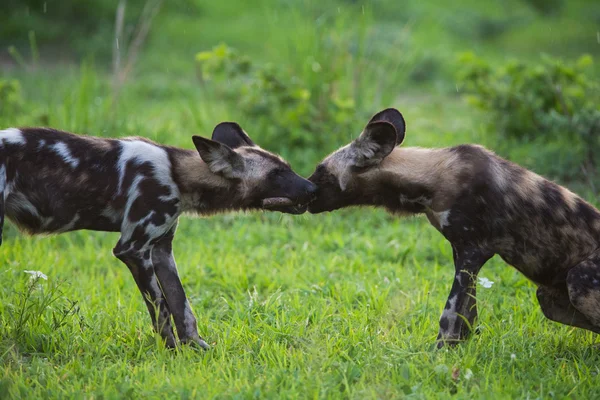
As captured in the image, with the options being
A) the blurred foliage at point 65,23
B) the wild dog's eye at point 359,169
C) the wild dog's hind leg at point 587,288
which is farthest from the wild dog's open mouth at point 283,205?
the blurred foliage at point 65,23

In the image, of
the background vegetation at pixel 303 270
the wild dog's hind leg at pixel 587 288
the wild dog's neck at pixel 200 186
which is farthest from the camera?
the wild dog's neck at pixel 200 186

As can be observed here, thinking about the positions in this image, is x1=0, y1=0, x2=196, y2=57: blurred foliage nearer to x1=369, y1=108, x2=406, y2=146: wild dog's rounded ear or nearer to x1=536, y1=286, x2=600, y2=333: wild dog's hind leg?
x1=369, y1=108, x2=406, y2=146: wild dog's rounded ear

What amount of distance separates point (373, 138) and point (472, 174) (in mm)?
565

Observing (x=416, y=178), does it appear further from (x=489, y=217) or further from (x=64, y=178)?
(x=64, y=178)

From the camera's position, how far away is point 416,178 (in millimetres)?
4000

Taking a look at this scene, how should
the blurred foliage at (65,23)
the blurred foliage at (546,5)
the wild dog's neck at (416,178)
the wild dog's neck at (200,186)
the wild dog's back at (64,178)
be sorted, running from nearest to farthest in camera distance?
the wild dog's back at (64,178) < the wild dog's neck at (416,178) < the wild dog's neck at (200,186) < the blurred foliage at (65,23) < the blurred foliage at (546,5)

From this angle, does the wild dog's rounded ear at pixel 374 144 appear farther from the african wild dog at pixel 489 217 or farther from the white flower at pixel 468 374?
the white flower at pixel 468 374

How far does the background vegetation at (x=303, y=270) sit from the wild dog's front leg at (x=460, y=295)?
0.35 feet

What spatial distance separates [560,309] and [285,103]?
3.91 metres

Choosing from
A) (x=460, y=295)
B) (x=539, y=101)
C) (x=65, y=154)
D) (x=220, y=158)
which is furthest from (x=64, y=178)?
(x=539, y=101)

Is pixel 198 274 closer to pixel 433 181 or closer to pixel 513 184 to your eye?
pixel 433 181

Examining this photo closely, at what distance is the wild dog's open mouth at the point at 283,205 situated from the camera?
13.6 feet

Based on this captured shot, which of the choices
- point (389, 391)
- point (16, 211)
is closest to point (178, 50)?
point (16, 211)

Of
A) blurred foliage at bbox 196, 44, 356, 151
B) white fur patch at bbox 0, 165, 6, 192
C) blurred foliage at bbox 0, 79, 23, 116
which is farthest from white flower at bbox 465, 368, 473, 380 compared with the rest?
blurred foliage at bbox 0, 79, 23, 116
